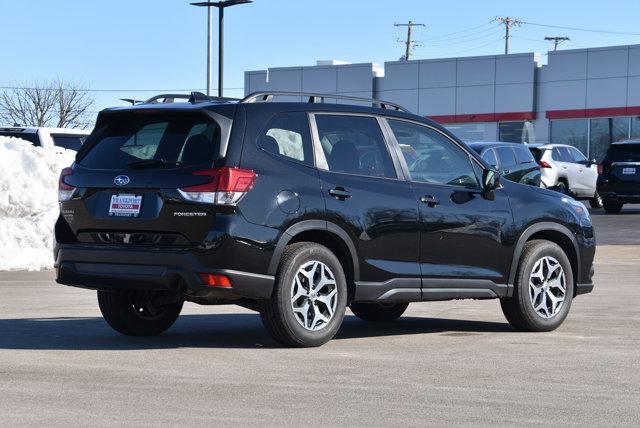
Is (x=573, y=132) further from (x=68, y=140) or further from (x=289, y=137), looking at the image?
(x=289, y=137)

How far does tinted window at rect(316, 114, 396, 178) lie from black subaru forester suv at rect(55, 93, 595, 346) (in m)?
0.01

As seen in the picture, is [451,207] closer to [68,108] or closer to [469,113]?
[469,113]

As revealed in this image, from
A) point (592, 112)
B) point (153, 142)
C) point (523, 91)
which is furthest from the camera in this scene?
point (523, 91)

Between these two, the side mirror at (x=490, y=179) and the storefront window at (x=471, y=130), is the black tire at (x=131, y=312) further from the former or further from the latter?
the storefront window at (x=471, y=130)

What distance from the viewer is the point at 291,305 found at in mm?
9492

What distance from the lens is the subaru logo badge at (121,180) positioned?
960 cm

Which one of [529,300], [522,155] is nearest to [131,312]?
[529,300]

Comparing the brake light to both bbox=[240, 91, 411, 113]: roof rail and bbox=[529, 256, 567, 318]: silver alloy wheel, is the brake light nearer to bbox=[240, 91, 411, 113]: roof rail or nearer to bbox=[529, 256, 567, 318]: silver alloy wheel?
bbox=[529, 256, 567, 318]: silver alloy wheel

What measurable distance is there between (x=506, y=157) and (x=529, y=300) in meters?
17.0

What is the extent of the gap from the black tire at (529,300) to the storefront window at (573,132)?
49377 mm

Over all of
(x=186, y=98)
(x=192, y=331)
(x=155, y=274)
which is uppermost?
(x=186, y=98)

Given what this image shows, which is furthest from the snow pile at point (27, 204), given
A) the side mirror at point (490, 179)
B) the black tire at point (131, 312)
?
the side mirror at point (490, 179)

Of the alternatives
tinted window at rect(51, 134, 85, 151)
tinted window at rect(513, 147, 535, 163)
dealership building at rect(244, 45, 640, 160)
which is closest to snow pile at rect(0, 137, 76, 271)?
tinted window at rect(51, 134, 85, 151)

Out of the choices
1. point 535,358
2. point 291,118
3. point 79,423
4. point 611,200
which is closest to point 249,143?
point 291,118
